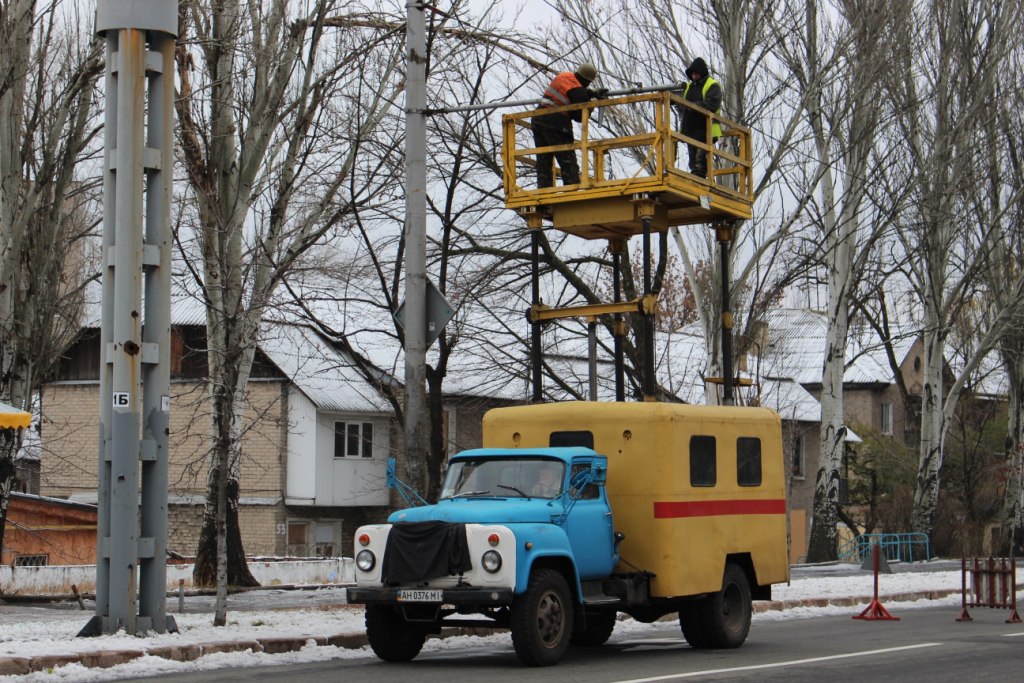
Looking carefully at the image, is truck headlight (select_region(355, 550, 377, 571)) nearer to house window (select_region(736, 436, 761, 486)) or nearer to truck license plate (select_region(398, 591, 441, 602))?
truck license plate (select_region(398, 591, 441, 602))

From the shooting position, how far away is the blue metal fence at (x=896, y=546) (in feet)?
131

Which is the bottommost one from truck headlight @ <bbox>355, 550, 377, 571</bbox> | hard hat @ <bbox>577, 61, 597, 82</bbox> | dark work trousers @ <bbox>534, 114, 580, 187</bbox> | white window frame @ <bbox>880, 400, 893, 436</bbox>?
truck headlight @ <bbox>355, 550, 377, 571</bbox>

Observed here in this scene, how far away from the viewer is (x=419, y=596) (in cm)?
1266

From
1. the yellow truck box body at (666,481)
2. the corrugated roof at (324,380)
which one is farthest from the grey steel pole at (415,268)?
the corrugated roof at (324,380)

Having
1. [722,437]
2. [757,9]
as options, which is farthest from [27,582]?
[757,9]

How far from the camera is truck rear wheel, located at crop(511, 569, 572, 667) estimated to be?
12.5 metres

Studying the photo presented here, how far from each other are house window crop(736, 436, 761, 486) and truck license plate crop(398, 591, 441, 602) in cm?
435

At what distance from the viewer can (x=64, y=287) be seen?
1160 inches

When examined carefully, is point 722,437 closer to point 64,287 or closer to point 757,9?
point 757,9

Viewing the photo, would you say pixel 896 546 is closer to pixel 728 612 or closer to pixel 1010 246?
pixel 1010 246

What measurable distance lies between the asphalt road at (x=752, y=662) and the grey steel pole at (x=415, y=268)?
2459 mm

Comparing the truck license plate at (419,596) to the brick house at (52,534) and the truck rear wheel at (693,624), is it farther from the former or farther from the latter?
the brick house at (52,534)

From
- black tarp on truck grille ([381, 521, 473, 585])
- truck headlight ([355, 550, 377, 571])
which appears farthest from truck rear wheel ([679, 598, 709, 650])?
truck headlight ([355, 550, 377, 571])

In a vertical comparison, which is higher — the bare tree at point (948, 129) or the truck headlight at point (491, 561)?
the bare tree at point (948, 129)
